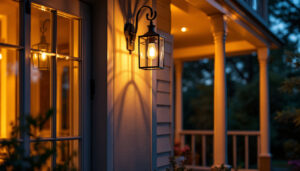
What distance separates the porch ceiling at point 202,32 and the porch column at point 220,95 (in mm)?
186

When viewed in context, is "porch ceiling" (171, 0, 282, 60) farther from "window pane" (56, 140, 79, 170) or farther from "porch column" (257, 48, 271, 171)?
"window pane" (56, 140, 79, 170)

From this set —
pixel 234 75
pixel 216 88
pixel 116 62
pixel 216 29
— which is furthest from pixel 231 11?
pixel 234 75

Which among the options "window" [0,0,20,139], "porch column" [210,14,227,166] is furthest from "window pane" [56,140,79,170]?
"window" [0,0,20,139]

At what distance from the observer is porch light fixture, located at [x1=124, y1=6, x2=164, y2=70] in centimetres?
284

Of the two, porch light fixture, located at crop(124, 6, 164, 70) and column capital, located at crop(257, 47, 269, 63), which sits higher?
column capital, located at crop(257, 47, 269, 63)

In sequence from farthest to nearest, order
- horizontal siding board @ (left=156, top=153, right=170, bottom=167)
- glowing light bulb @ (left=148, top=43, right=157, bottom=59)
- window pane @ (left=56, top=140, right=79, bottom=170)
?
horizontal siding board @ (left=156, top=153, right=170, bottom=167) → glowing light bulb @ (left=148, top=43, right=157, bottom=59) → window pane @ (left=56, top=140, right=79, bottom=170)

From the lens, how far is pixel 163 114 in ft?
11.7

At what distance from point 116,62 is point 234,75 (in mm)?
12698

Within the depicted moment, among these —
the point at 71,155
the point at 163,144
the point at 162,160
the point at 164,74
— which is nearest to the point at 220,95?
the point at 164,74

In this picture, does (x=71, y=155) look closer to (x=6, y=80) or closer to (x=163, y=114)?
(x=163, y=114)

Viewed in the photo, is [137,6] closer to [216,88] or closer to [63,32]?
[63,32]

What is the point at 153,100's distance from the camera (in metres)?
3.21

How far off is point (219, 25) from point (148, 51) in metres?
1.66

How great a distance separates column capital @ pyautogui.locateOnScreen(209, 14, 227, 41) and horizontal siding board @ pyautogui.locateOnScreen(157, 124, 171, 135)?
4.38 feet
